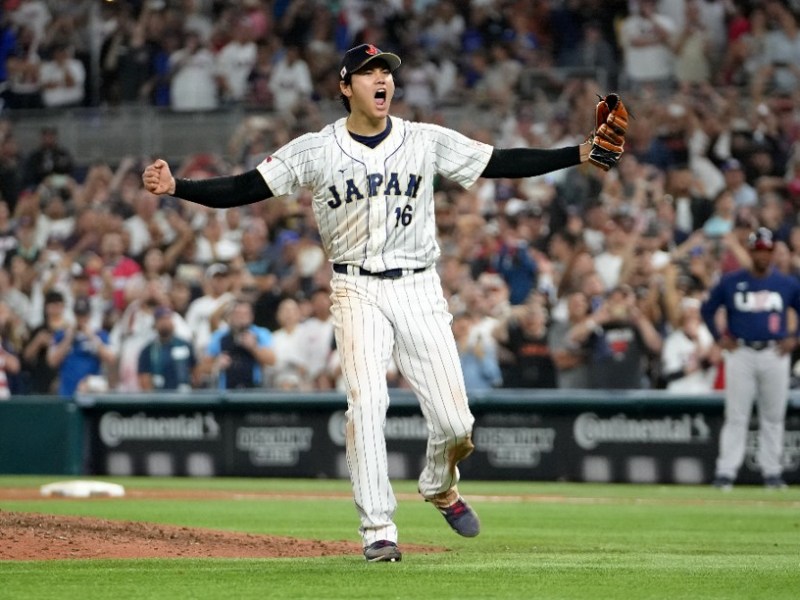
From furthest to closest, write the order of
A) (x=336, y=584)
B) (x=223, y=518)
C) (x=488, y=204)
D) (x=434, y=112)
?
(x=434, y=112) → (x=488, y=204) → (x=223, y=518) → (x=336, y=584)

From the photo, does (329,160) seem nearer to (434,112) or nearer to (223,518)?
(223,518)

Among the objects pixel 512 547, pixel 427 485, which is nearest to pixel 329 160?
pixel 427 485

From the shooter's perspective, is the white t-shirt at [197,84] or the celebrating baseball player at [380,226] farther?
the white t-shirt at [197,84]

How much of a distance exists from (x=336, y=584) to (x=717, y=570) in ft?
5.67

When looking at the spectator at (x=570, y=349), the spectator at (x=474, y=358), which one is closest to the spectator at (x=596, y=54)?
the spectator at (x=570, y=349)

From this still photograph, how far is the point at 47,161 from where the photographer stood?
21578mm

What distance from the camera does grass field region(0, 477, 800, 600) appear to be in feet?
19.7

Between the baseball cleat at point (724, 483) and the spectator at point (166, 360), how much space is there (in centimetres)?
596

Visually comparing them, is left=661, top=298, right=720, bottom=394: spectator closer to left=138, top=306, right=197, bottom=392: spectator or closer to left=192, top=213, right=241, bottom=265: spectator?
left=138, top=306, right=197, bottom=392: spectator

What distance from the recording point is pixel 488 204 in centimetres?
1850

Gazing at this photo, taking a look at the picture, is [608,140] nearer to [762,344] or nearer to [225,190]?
[225,190]

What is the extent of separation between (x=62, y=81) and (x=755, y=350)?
12220 millimetres

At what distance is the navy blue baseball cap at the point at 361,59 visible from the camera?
7.11m

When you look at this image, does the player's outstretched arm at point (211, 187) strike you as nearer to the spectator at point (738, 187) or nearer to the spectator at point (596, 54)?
the spectator at point (738, 187)
